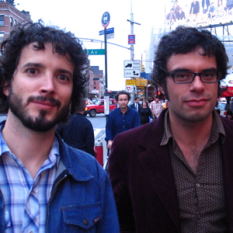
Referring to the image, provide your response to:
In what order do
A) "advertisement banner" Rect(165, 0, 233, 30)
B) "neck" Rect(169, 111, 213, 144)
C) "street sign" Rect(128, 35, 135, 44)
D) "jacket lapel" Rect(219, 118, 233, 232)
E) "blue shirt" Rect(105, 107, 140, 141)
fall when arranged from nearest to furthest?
"jacket lapel" Rect(219, 118, 233, 232), "neck" Rect(169, 111, 213, 144), "blue shirt" Rect(105, 107, 140, 141), "street sign" Rect(128, 35, 135, 44), "advertisement banner" Rect(165, 0, 233, 30)

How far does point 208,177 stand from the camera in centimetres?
189

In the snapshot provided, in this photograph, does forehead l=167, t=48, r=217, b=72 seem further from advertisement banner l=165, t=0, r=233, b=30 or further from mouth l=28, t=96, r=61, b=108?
advertisement banner l=165, t=0, r=233, b=30

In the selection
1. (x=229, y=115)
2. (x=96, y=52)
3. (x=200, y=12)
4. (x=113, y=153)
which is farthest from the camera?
(x=200, y=12)

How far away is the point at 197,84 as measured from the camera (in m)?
1.94

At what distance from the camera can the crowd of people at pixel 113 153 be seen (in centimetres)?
148

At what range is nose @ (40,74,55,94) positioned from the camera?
153 cm

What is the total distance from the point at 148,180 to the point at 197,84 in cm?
76

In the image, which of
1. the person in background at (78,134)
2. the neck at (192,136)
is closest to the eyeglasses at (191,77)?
the neck at (192,136)

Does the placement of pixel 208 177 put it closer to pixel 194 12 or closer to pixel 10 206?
Answer: pixel 10 206

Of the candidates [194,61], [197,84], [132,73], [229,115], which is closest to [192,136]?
[197,84]

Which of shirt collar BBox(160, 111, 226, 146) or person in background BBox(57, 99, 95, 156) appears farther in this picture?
person in background BBox(57, 99, 95, 156)

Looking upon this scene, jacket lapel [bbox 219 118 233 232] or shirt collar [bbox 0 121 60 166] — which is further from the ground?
shirt collar [bbox 0 121 60 166]

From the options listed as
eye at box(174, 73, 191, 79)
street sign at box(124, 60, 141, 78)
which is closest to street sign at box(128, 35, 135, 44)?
street sign at box(124, 60, 141, 78)

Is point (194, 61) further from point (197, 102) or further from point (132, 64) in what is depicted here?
point (132, 64)
